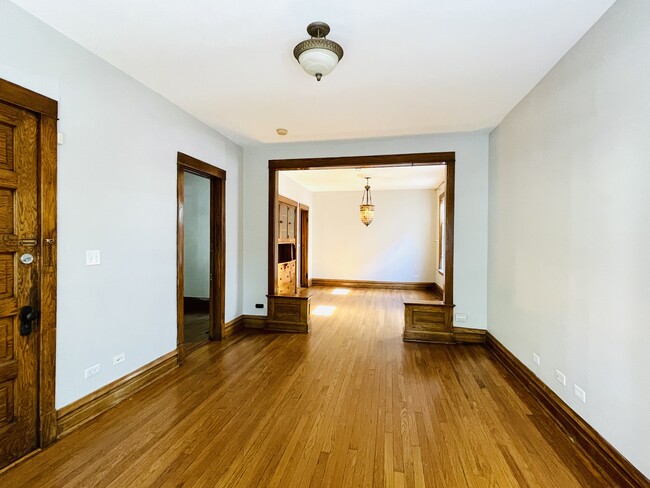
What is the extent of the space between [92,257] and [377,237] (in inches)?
288

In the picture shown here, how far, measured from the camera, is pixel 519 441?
84.2 inches

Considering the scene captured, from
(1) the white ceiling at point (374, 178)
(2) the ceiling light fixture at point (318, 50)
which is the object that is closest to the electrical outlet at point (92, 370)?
(2) the ceiling light fixture at point (318, 50)

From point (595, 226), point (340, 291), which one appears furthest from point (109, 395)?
point (340, 291)

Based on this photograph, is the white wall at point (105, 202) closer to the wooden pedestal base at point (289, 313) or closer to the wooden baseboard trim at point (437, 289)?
the wooden pedestal base at point (289, 313)

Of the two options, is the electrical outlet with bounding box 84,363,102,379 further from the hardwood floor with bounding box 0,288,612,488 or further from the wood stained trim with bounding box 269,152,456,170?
the wood stained trim with bounding box 269,152,456,170

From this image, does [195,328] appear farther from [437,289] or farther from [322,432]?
[437,289]

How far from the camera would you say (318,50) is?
6.79 feet

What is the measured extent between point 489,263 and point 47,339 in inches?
174

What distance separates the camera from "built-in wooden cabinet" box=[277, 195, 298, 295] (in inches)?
259

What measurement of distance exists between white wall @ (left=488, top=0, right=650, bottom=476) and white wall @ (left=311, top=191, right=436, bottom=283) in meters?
5.57

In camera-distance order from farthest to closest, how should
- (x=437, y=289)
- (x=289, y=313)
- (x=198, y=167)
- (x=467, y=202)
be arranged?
(x=437, y=289)
(x=289, y=313)
(x=467, y=202)
(x=198, y=167)

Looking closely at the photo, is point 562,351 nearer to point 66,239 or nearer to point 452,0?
point 452,0

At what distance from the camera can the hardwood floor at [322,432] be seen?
1813 mm

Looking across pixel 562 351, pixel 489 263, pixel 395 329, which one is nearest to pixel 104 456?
pixel 562 351
